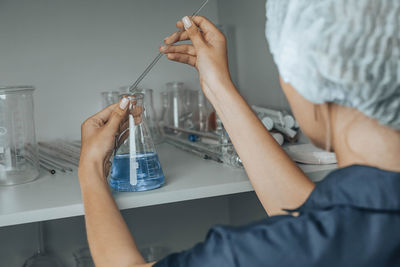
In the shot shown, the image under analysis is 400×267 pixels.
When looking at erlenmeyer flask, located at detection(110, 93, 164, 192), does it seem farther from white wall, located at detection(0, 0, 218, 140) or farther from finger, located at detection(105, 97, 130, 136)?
white wall, located at detection(0, 0, 218, 140)

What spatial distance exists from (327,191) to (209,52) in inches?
17.7

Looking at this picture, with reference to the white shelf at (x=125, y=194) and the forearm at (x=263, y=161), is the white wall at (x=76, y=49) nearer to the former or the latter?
the white shelf at (x=125, y=194)

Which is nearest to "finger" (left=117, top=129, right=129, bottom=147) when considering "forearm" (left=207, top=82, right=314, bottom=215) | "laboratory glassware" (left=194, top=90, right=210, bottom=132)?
"forearm" (left=207, top=82, right=314, bottom=215)

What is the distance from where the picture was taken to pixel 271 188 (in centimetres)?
86

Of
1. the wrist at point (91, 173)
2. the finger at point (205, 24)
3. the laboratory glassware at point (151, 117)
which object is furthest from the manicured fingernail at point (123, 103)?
the laboratory glassware at point (151, 117)

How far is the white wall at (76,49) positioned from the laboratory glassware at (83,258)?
1.32 feet

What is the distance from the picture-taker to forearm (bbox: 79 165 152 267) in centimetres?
69

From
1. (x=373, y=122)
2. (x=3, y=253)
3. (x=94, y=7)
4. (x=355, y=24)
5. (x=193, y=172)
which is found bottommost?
(x=3, y=253)

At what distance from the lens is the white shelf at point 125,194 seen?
0.82 m

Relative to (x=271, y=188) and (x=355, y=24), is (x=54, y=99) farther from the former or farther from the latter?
(x=355, y=24)

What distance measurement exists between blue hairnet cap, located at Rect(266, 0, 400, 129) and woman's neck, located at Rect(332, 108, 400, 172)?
0.08 feet

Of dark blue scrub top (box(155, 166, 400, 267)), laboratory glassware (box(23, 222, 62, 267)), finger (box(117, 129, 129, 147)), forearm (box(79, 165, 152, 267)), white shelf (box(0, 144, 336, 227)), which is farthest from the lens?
laboratory glassware (box(23, 222, 62, 267))

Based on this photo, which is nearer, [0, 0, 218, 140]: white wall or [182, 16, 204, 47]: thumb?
[182, 16, 204, 47]: thumb

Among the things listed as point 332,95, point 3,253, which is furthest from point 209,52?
point 3,253
